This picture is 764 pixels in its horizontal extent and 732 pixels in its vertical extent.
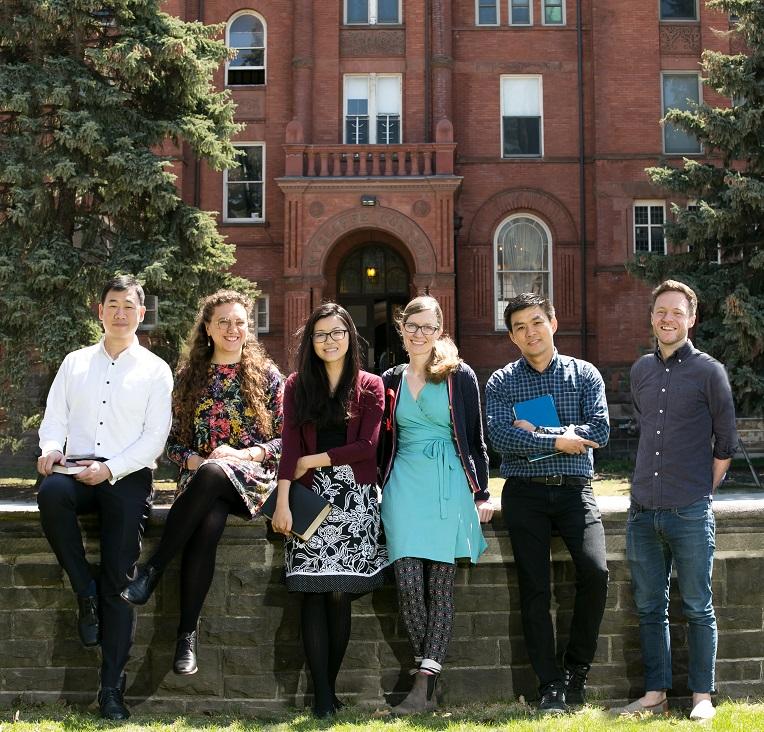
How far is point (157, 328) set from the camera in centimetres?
1445

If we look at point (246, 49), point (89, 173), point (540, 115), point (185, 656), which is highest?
point (246, 49)

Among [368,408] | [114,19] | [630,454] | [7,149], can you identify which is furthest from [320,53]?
Result: [368,408]

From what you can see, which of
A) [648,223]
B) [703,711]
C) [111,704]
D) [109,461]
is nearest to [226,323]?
[109,461]

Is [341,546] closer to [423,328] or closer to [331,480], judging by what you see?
[331,480]

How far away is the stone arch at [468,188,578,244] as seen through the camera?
23.0m

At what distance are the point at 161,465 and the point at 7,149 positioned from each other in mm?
7005

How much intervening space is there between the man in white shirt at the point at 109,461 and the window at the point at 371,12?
65.2 ft

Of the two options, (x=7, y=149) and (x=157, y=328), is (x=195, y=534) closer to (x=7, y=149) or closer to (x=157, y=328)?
(x=157, y=328)

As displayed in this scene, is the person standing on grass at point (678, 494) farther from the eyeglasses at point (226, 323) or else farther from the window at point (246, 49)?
the window at point (246, 49)

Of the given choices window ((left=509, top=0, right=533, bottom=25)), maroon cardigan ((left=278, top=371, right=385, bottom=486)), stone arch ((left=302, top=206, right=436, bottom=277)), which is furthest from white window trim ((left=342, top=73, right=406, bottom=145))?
maroon cardigan ((left=278, top=371, right=385, bottom=486))

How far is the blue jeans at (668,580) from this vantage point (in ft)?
15.8

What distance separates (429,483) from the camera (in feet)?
16.2

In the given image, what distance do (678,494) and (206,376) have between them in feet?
9.24

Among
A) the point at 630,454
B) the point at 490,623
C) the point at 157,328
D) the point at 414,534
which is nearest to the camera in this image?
the point at 414,534
